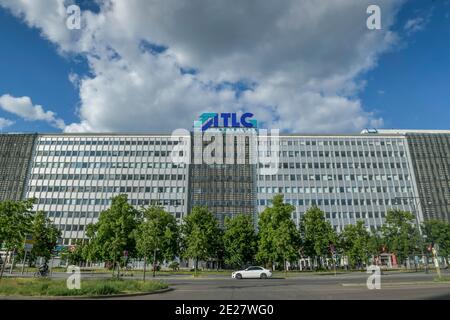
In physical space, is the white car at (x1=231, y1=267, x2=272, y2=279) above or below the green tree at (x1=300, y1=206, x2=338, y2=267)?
below

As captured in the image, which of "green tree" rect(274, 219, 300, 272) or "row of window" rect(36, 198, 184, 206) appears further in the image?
"row of window" rect(36, 198, 184, 206)

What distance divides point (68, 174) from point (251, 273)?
7921 cm

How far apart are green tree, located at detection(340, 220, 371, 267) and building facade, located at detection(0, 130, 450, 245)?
2882 centimetres

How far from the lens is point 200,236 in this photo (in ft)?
173

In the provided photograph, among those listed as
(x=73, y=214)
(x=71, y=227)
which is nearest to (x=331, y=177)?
(x=73, y=214)

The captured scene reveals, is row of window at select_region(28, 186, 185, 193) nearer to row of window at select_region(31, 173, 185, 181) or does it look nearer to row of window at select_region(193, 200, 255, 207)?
row of window at select_region(31, 173, 185, 181)

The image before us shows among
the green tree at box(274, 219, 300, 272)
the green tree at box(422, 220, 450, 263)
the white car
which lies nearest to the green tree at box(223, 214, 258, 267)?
the green tree at box(274, 219, 300, 272)

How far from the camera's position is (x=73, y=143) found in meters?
99.2

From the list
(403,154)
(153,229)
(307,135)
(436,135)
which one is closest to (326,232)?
(153,229)

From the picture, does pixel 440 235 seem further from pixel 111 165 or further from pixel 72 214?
pixel 72 214

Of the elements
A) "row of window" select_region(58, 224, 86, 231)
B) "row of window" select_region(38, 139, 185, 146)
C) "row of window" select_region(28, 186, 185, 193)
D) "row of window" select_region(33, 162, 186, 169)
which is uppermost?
"row of window" select_region(38, 139, 185, 146)

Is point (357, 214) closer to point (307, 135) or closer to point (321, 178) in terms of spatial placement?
point (321, 178)

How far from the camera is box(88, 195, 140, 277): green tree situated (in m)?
36.6
